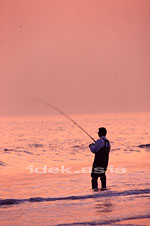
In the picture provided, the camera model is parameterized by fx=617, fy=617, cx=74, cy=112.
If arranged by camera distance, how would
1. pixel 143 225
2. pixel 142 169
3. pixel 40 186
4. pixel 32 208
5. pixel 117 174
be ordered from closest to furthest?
pixel 143 225
pixel 32 208
pixel 40 186
pixel 117 174
pixel 142 169

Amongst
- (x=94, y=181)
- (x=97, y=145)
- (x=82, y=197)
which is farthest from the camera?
(x=94, y=181)

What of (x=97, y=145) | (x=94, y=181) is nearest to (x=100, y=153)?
(x=97, y=145)

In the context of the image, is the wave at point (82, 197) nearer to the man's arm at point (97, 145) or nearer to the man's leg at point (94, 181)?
the man's leg at point (94, 181)

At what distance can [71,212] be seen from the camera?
916 centimetres

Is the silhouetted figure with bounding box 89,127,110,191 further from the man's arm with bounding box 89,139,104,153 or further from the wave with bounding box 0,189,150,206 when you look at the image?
the wave with bounding box 0,189,150,206

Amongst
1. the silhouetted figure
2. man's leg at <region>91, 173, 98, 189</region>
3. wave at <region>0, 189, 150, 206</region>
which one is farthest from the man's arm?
wave at <region>0, 189, 150, 206</region>

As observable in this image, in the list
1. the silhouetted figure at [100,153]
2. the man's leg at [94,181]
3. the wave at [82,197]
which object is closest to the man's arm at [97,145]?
the silhouetted figure at [100,153]

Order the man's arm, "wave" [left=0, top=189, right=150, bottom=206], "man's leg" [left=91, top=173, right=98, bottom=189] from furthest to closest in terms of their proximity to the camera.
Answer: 1. "man's leg" [left=91, top=173, right=98, bottom=189]
2. the man's arm
3. "wave" [left=0, top=189, right=150, bottom=206]

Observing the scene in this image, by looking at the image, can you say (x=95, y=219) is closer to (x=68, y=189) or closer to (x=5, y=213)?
(x=5, y=213)

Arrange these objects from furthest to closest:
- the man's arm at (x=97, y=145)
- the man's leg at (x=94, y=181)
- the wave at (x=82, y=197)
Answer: the man's leg at (x=94, y=181)
the man's arm at (x=97, y=145)
the wave at (x=82, y=197)

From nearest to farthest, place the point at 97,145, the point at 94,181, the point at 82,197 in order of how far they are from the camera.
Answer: the point at 82,197
the point at 97,145
the point at 94,181

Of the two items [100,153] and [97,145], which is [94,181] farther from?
[97,145]

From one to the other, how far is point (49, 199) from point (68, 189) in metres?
1.42

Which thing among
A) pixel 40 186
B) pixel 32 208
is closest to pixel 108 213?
pixel 32 208
